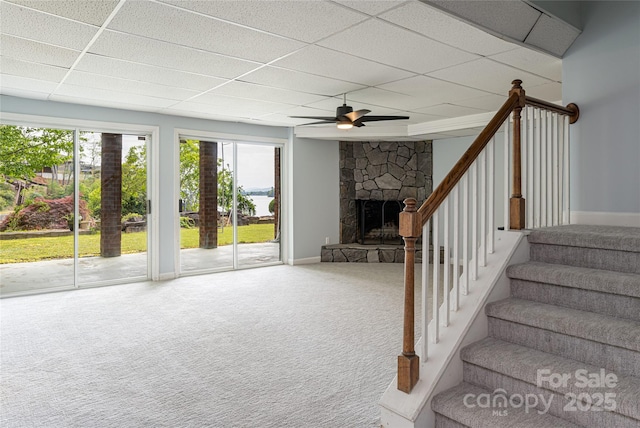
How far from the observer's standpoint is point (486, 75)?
4.13 meters

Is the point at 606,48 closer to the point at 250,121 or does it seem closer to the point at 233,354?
the point at 233,354

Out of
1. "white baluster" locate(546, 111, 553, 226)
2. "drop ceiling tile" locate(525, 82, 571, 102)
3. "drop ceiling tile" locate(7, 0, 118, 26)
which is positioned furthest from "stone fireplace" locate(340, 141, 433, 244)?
"drop ceiling tile" locate(7, 0, 118, 26)

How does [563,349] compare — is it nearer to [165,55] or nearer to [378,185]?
[165,55]

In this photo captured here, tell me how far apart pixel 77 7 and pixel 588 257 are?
3.48 m

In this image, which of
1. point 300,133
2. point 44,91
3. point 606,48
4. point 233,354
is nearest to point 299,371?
point 233,354

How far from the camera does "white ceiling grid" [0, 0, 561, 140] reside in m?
2.73

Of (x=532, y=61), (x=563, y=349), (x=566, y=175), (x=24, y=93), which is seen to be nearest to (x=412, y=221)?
(x=563, y=349)

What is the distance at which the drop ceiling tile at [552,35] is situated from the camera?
3.22 m

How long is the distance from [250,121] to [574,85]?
14.8 feet

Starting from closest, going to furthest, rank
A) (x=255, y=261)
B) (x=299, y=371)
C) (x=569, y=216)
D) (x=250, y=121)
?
(x=299, y=371)
(x=569, y=216)
(x=250, y=121)
(x=255, y=261)

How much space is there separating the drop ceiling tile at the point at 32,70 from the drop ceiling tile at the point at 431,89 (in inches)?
125

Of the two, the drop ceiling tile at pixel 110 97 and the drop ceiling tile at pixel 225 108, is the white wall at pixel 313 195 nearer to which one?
the drop ceiling tile at pixel 225 108

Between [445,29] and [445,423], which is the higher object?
[445,29]

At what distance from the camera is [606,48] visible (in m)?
3.32
